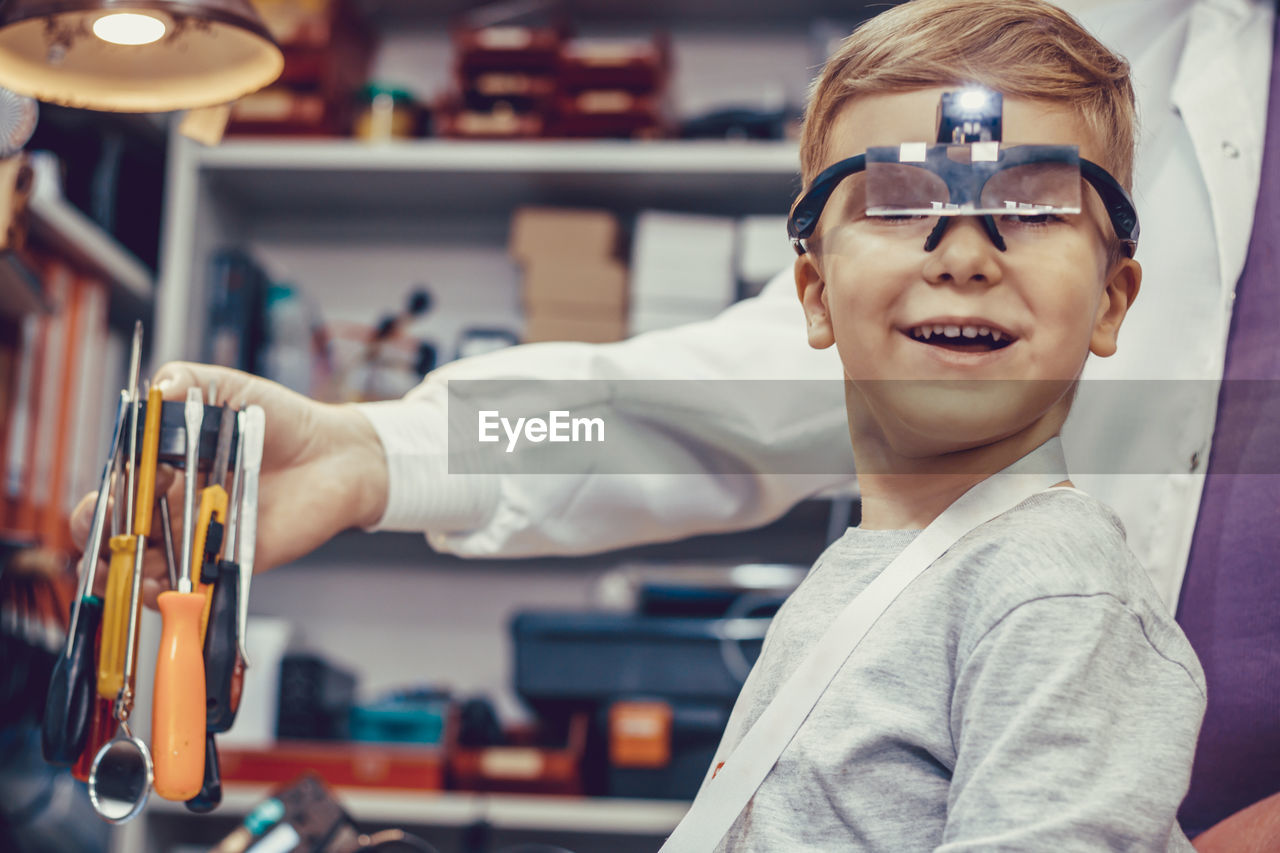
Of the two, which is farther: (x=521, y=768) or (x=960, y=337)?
(x=521, y=768)

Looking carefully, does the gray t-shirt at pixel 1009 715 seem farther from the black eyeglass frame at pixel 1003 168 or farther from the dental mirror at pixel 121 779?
the dental mirror at pixel 121 779

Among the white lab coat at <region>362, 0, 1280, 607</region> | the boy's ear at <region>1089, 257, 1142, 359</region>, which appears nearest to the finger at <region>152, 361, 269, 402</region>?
the white lab coat at <region>362, 0, 1280, 607</region>

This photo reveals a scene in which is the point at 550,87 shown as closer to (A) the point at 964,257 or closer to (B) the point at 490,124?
(B) the point at 490,124

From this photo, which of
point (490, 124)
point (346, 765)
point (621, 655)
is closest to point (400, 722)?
point (346, 765)

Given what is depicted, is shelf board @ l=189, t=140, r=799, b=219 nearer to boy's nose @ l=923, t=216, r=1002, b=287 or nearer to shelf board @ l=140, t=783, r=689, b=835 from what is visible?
shelf board @ l=140, t=783, r=689, b=835

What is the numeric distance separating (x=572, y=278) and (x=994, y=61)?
1.31 meters

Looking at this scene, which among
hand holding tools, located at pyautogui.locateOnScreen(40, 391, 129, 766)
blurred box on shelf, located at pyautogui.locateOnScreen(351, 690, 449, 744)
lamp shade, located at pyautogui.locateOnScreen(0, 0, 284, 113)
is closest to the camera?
hand holding tools, located at pyautogui.locateOnScreen(40, 391, 129, 766)

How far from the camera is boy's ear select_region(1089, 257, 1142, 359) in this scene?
542 millimetres

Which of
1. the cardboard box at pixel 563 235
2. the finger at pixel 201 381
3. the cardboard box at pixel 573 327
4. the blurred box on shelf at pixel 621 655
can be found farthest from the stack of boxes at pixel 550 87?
the finger at pixel 201 381

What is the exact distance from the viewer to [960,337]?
49 centimetres

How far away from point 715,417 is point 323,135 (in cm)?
129

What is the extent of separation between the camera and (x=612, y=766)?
1633 millimetres

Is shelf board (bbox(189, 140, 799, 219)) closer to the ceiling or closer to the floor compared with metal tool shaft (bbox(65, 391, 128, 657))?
closer to the ceiling

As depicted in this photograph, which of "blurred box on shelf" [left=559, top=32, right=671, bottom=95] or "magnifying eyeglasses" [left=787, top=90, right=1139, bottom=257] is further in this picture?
"blurred box on shelf" [left=559, top=32, right=671, bottom=95]
